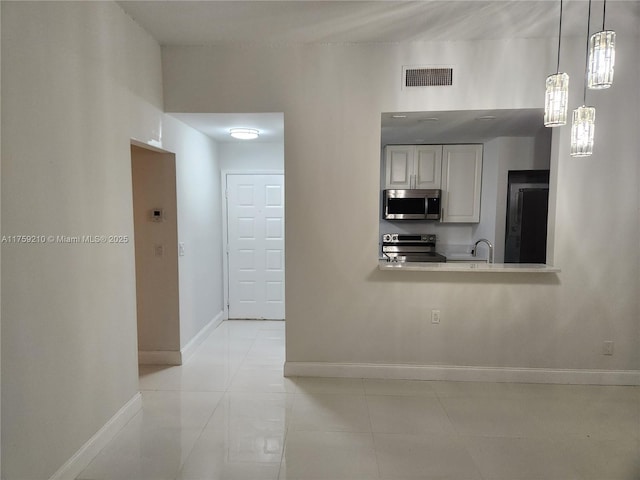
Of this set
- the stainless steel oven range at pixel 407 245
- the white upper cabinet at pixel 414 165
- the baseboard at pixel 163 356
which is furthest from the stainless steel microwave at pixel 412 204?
the baseboard at pixel 163 356

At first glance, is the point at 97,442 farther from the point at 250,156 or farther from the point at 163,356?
the point at 250,156

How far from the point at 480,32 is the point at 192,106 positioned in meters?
2.38

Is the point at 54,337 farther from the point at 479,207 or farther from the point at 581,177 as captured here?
the point at 479,207

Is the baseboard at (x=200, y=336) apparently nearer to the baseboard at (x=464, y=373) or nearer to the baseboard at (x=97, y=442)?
the baseboard at (x=97, y=442)

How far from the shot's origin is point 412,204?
15.1 feet

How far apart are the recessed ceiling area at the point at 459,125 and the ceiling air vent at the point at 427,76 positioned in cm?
22

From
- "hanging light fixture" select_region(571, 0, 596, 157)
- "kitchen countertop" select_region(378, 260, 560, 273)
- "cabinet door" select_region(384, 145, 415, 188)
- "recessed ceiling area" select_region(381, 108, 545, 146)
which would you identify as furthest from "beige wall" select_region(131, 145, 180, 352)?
"hanging light fixture" select_region(571, 0, 596, 157)

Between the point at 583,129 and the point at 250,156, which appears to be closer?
the point at 583,129

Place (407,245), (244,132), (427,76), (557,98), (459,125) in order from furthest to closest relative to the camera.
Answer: (407,245), (244,132), (459,125), (427,76), (557,98)

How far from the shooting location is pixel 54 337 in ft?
6.05

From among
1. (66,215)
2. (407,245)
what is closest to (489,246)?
(407,245)

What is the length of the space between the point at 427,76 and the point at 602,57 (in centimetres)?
141

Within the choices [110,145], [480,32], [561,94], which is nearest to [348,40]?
[480,32]

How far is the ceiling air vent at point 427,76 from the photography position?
2.93 m
